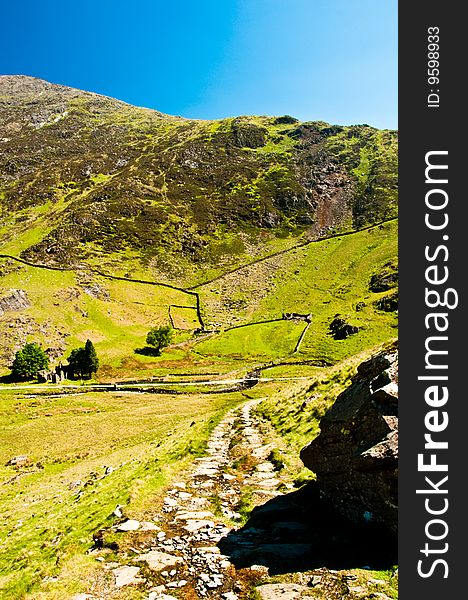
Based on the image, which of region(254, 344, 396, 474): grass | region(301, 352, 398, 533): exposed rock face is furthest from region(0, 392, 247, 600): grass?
region(301, 352, 398, 533): exposed rock face

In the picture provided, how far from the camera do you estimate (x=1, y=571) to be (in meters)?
11.0

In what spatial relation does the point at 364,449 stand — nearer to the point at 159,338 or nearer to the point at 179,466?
the point at 179,466

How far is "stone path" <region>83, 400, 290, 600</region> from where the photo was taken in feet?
26.1

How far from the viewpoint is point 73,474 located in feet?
78.5

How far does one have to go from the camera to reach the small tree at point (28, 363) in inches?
3177

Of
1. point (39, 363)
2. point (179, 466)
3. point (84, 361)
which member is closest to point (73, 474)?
point (179, 466)

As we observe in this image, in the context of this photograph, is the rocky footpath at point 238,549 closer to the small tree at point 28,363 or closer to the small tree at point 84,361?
the small tree at point 84,361

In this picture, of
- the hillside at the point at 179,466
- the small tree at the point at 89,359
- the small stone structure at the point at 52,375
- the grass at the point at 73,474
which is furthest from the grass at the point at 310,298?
the grass at the point at 73,474

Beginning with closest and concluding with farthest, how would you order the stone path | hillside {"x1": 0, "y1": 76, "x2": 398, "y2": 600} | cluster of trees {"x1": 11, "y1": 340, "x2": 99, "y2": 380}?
the stone path, hillside {"x1": 0, "y1": 76, "x2": 398, "y2": 600}, cluster of trees {"x1": 11, "y1": 340, "x2": 99, "y2": 380}

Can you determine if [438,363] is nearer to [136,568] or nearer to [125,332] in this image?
[136,568]

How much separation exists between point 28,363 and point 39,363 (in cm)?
213

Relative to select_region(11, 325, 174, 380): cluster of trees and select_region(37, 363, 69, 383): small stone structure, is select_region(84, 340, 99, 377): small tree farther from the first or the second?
select_region(37, 363, 69, 383): small stone structure

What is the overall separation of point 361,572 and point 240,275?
173969 millimetres

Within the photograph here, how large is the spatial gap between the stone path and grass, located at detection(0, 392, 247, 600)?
102 cm
